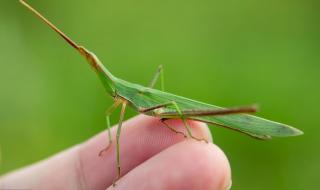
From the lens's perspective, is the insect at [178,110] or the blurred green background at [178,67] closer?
the insect at [178,110]

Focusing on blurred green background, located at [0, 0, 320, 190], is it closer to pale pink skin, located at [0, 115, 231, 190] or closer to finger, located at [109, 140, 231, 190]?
pale pink skin, located at [0, 115, 231, 190]

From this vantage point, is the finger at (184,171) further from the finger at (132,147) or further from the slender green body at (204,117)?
the finger at (132,147)

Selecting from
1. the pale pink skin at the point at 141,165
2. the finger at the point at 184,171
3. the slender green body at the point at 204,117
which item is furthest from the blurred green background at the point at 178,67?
the finger at the point at 184,171

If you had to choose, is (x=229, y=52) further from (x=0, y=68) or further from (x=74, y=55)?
(x=0, y=68)

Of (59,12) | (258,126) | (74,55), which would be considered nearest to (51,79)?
(74,55)

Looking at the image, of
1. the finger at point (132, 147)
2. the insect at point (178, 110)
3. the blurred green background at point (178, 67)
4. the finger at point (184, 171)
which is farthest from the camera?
the blurred green background at point (178, 67)

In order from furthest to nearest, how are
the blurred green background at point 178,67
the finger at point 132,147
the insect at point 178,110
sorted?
the blurred green background at point 178,67
the finger at point 132,147
the insect at point 178,110

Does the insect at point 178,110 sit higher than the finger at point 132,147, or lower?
higher

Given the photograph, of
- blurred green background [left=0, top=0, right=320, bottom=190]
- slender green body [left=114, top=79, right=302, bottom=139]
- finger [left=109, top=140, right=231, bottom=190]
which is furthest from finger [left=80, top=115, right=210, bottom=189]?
blurred green background [left=0, top=0, right=320, bottom=190]
